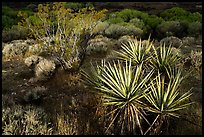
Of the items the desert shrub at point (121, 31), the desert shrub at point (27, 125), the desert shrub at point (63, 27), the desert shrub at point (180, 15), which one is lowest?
the desert shrub at point (121, 31)

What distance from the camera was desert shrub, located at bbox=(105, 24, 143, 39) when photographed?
17016 mm

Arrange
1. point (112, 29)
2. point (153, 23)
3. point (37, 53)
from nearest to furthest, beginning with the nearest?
point (37, 53) < point (112, 29) < point (153, 23)

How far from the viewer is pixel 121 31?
17.1 metres

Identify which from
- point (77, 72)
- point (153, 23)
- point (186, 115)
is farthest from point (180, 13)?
point (186, 115)

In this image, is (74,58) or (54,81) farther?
(74,58)

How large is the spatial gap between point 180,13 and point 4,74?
1743 centimetres

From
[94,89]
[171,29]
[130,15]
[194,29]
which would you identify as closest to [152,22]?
[171,29]

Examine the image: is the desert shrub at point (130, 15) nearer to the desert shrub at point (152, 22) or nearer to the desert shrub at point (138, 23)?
the desert shrub at point (152, 22)

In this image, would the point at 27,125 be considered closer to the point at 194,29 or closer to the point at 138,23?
the point at 194,29

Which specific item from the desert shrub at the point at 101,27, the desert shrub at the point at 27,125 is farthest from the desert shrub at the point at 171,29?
the desert shrub at the point at 27,125

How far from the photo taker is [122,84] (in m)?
5.55

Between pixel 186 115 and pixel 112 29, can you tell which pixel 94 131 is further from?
pixel 112 29

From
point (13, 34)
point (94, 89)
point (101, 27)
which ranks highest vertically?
point (94, 89)

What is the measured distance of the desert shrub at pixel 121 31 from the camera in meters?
17.0
